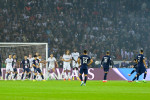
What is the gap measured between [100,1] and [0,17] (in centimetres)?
1105

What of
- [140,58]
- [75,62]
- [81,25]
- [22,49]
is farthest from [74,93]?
[81,25]

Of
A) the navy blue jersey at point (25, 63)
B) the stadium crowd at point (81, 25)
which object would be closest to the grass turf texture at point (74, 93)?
the navy blue jersey at point (25, 63)

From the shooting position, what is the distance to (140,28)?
129 ft

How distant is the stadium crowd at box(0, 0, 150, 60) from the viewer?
35.3m

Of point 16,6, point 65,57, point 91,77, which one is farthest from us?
point 16,6

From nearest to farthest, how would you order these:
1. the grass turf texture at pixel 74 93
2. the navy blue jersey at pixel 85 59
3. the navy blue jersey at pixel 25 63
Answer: the grass turf texture at pixel 74 93 < the navy blue jersey at pixel 85 59 < the navy blue jersey at pixel 25 63

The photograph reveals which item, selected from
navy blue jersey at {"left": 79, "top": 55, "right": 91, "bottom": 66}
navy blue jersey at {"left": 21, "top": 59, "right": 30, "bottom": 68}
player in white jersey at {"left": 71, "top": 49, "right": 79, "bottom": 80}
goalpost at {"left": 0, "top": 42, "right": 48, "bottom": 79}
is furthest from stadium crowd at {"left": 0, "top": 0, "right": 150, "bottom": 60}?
navy blue jersey at {"left": 79, "top": 55, "right": 91, "bottom": 66}

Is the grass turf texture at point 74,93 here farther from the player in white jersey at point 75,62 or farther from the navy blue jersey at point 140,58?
the player in white jersey at point 75,62

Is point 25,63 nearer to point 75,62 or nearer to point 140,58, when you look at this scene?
point 75,62

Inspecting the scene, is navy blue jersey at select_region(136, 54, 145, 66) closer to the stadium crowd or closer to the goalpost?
the goalpost

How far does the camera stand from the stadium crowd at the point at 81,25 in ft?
116

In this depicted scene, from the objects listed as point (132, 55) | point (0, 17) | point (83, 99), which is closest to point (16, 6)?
point (0, 17)

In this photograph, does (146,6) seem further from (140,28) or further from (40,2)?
(40,2)

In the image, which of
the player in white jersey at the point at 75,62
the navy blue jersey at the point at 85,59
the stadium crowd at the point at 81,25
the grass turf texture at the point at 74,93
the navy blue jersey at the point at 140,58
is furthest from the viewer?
the stadium crowd at the point at 81,25
